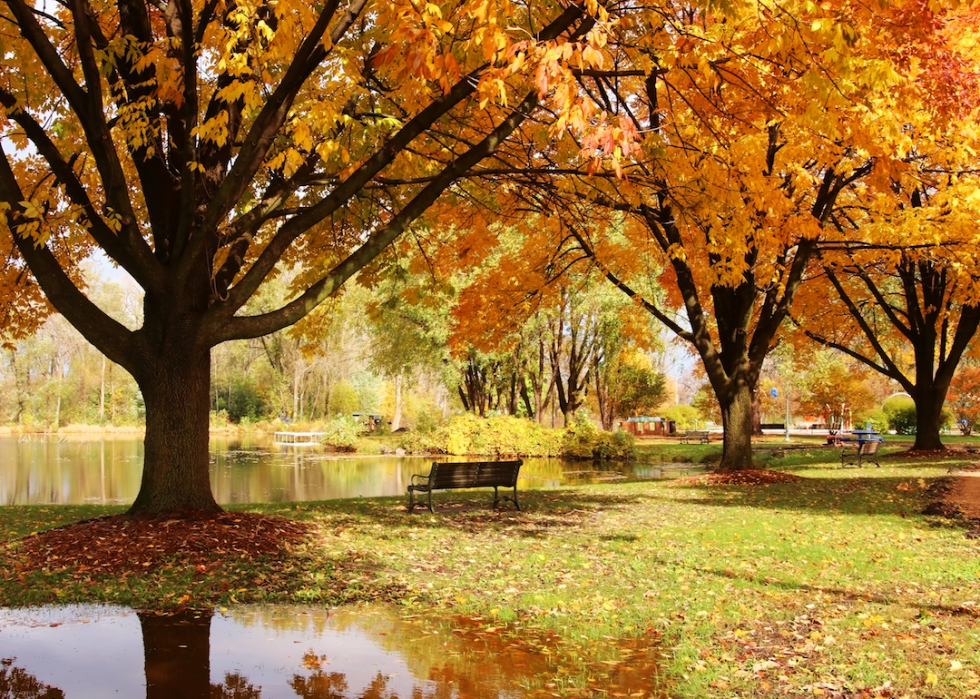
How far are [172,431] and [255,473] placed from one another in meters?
16.0

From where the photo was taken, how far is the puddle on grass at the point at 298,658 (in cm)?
431

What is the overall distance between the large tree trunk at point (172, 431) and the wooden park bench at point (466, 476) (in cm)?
325

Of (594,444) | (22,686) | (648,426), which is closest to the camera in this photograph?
(22,686)

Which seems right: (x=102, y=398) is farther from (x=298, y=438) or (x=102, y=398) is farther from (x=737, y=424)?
(x=737, y=424)

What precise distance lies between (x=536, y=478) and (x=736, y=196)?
41.6ft

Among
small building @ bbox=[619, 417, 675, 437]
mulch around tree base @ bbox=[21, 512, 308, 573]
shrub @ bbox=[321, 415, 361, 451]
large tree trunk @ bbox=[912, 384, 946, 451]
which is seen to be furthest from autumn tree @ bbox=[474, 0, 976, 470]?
small building @ bbox=[619, 417, 675, 437]

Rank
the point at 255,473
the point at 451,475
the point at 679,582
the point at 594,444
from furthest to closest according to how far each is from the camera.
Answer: the point at 594,444 < the point at 255,473 < the point at 451,475 < the point at 679,582

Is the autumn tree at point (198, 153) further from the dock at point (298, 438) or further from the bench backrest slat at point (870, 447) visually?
the dock at point (298, 438)

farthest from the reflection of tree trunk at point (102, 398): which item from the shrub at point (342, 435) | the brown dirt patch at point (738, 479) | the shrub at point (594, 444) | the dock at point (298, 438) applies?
the brown dirt patch at point (738, 479)

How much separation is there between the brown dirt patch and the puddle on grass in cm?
1044

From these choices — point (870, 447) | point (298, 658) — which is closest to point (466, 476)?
point (298, 658)

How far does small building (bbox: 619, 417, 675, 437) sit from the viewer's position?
4479cm

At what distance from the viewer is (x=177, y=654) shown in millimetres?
4855

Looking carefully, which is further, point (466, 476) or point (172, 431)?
point (466, 476)
